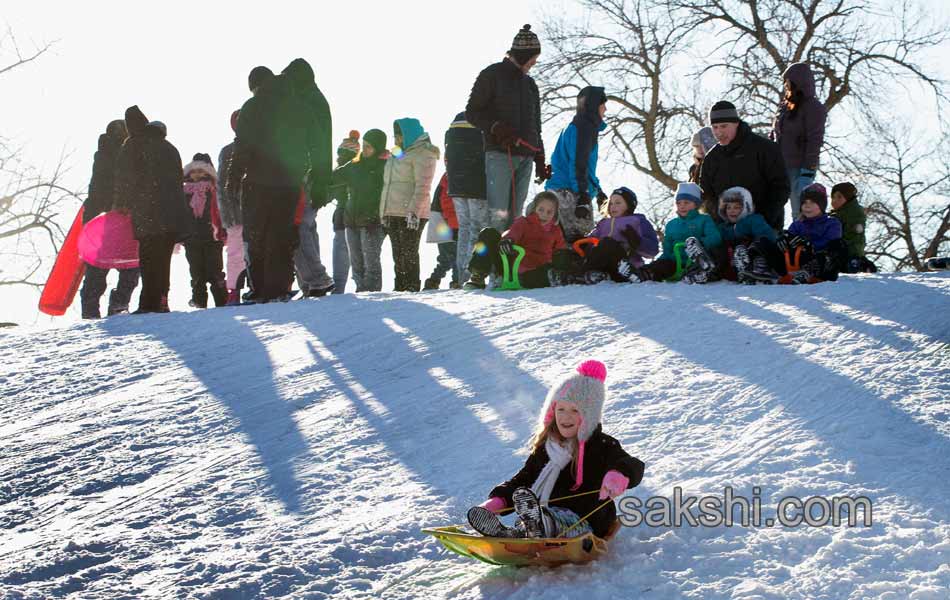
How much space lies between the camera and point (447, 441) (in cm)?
458

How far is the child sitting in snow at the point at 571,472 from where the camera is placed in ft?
10.8

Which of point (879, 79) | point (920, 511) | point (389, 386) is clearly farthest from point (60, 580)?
point (879, 79)

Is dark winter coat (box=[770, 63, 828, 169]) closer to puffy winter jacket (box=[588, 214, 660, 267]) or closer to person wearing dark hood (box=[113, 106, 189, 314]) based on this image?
puffy winter jacket (box=[588, 214, 660, 267])

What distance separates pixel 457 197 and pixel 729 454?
5.18 meters

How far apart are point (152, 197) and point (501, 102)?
9.54 feet

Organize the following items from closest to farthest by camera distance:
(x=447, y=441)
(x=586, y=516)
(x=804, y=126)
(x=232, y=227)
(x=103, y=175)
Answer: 1. (x=586, y=516)
2. (x=447, y=441)
3. (x=804, y=126)
4. (x=232, y=227)
5. (x=103, y=175)

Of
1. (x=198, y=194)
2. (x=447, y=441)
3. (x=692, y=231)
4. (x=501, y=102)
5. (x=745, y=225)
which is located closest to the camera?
(x=447, y=441)

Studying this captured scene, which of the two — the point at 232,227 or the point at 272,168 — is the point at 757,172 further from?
the point at 232,227

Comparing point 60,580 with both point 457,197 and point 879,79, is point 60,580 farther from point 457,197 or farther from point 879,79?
point 879,79

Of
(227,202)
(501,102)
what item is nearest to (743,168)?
(501,102)

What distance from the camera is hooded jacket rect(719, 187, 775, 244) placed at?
7.94 metres

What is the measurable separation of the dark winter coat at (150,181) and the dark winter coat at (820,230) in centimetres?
478

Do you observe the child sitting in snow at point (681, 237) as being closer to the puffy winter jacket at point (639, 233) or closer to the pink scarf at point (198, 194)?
the puffy winter jacket at point (639, 233)

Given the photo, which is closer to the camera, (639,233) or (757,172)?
(757,172)
